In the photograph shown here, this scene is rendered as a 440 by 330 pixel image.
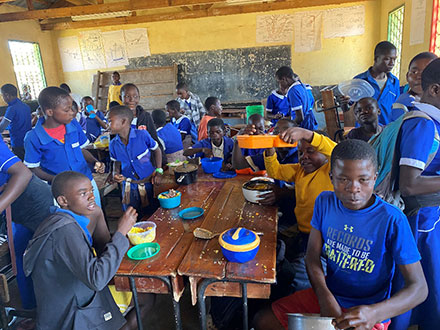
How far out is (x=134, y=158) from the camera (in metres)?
2.84

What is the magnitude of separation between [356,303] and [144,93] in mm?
8458

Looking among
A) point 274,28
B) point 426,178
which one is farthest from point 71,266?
point 274,28

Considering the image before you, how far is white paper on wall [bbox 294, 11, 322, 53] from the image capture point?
7.71 metres

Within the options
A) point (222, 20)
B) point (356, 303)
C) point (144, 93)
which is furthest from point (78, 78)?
point (356, 303)

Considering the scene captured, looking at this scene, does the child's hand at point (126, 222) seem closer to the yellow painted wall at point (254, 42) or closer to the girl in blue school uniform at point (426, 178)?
the girl in blue school uniform at point (426, 178)

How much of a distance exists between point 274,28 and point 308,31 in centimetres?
89

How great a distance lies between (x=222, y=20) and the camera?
323 inches

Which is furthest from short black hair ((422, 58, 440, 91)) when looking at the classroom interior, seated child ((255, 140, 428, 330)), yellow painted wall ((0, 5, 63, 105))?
yellow painted wall ((0, 5, 63, 105))

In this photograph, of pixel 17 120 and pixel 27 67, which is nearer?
pixel 17 120

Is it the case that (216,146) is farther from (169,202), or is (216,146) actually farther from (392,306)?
(392,306)

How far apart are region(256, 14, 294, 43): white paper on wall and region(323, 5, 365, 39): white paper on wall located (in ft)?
2.98

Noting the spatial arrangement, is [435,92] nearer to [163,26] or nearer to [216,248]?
[216,248]

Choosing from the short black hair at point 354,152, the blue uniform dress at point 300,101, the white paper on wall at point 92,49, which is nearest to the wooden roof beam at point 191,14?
the white paper on wall at point 92,49

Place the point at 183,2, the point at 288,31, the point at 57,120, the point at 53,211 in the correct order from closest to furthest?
the point at 53,211 < the point at 57,120 < the point at 183,2 < the point at 288,31
